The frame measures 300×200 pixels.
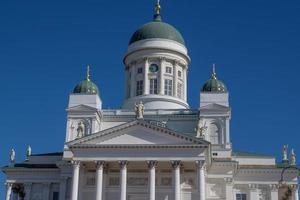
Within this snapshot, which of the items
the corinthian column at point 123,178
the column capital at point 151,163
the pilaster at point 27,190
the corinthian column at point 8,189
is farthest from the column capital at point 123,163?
the corinthian column at point 8,189

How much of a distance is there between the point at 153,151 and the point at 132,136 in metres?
2.30

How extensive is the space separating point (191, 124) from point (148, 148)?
31.3 ft

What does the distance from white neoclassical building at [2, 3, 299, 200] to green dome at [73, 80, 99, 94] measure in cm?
10

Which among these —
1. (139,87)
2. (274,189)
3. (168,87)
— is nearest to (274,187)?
(274,189)

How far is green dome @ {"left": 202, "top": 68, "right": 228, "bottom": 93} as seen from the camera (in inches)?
2554

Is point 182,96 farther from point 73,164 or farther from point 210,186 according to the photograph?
point 73,164

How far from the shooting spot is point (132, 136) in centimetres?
5644

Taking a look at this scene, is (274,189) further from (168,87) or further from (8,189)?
(8,189)

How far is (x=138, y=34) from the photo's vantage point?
2862 inches

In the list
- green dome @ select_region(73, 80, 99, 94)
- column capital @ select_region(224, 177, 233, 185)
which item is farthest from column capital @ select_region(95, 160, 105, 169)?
column capital @ select_region(224, 177, 233, 185)

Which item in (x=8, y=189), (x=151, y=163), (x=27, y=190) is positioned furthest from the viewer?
(x=27, y=190)

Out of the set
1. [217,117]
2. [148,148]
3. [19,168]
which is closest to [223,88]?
[217,117]

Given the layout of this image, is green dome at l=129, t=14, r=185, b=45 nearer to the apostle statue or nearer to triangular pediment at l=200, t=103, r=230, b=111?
triangular pediment at l=200, t=103, r=230, b=111

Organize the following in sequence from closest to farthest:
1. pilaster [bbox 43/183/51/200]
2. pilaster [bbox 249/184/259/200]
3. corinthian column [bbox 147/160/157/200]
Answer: corinthian column [bbox 147/160/157/200]
pilaster [bbox 249/184/259/200]
pilaster [bbox 43/183/51/200]
